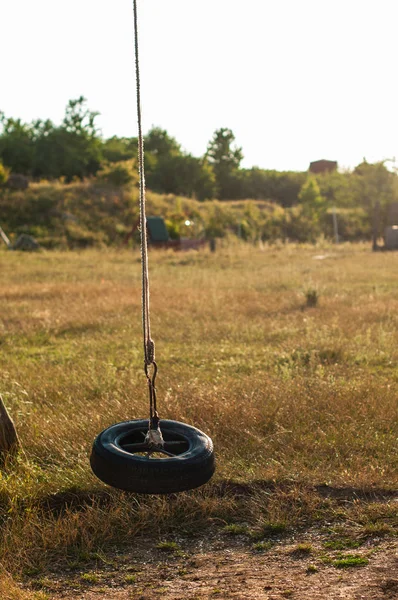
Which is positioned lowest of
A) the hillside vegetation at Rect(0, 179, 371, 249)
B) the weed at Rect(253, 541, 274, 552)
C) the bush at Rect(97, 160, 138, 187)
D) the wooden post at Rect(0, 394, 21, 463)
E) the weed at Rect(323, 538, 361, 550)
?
the weed at Rect(253, 541, 274, 552)

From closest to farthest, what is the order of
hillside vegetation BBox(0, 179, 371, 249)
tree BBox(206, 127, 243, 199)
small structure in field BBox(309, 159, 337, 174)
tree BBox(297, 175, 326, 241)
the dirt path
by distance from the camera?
the dirt path
hillside vegetation BBox(0, 179, 371, 249)
tree BBox(297, 175, 326, 241)
tree BBox(206, 127, 243, 199)
small structure in field BBox(309, 159, 337, 174)

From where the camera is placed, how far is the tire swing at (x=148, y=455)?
3.22 meters

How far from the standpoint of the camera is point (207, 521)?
3.93m

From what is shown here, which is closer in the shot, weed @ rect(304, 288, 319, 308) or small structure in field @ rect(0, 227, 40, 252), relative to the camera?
weed @ rect(304, 288, 319, 308)

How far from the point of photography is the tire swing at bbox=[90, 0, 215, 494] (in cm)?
322

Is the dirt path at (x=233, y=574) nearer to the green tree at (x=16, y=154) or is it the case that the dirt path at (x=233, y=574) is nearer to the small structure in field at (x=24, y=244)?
the small structure in field at (x=24, y=244)

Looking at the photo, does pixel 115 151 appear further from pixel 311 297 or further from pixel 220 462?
pixel 220 462

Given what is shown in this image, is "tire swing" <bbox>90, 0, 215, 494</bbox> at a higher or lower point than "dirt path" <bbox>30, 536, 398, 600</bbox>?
higher

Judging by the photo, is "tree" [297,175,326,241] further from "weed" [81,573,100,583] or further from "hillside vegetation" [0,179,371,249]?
"weed" [81,573,100,583]

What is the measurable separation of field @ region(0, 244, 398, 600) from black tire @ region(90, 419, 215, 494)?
Answer: 472 millimetres

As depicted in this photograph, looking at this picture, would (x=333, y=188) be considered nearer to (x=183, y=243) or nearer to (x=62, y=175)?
(x=62, y=175)

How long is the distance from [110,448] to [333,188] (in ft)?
198

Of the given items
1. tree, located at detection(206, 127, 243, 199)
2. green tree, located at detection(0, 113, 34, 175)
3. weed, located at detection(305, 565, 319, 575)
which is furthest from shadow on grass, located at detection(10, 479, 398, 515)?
tree, located at detection(206, 127, 243, 199)

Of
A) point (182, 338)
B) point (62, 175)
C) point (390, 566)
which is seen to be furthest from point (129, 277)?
point (62, 175)
